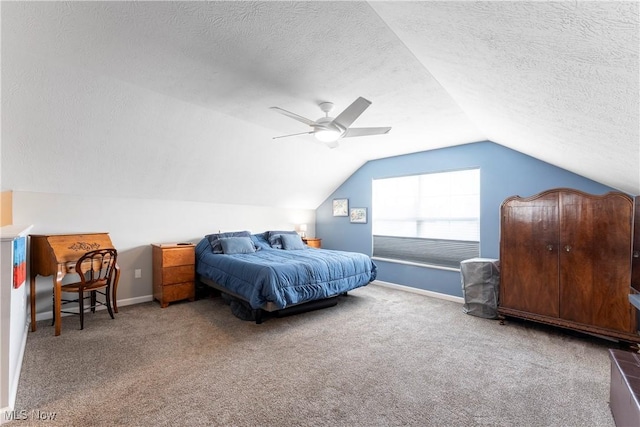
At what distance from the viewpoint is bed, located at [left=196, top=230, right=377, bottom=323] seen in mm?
3352

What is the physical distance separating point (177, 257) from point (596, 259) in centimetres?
491

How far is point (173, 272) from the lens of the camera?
415 centimetres

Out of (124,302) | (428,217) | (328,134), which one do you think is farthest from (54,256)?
(428,217)

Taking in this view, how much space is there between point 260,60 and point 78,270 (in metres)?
2.91

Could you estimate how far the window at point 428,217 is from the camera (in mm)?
4465

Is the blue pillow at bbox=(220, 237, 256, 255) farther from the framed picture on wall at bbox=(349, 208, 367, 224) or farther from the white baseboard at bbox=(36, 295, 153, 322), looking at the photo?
the framed picture on wall at bbox=(349, 208, 367, 224)

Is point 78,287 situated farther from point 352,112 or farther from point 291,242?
point 352,112

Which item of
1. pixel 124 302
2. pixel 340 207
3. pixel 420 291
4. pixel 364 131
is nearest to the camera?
pixel 364 131

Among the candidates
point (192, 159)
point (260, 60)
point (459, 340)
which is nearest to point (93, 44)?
point (260, 60)

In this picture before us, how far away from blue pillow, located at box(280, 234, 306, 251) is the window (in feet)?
4.75

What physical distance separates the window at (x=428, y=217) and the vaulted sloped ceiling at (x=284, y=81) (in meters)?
0.80

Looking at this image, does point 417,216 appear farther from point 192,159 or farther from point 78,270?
point 78,270

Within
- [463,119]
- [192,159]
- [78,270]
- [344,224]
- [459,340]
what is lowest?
[459,340]

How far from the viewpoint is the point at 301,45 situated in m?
2.08
